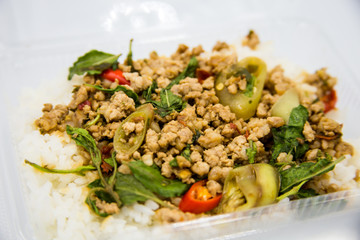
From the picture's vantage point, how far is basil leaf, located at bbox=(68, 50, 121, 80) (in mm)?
3732

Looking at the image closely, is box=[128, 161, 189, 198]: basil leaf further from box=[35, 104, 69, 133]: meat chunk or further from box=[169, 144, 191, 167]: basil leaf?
box=[35, 104, 69, 133]: meat chunk

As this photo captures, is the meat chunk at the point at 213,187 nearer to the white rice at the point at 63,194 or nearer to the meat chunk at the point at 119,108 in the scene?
the white rice at the point at 63,194

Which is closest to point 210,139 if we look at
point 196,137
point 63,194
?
point 196,137

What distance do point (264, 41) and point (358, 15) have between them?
2192 mm

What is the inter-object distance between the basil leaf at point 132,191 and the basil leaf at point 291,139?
1240 mm

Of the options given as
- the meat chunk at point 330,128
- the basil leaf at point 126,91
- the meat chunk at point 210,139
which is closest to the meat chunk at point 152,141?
the meat chunk at point 210,139

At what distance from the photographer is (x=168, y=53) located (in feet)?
15.9

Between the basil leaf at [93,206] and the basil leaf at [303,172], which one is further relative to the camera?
the basil leaf at [303,172]

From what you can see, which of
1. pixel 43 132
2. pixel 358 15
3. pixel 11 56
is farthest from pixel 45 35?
pixel 358 15

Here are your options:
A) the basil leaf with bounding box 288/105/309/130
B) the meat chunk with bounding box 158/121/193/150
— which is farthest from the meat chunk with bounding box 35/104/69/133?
the basil leaf with bounding box 288/105/309/130

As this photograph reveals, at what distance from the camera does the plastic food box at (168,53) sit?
9.67 feet

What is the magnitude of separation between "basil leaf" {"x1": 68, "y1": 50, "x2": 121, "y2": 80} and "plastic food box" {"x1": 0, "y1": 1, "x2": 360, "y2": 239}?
326mm

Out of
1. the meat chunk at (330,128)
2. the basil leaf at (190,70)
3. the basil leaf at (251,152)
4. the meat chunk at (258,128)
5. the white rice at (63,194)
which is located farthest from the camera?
the basil leaf at (190,70)

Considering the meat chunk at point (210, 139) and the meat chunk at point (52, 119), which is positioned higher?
the meat chunk at point (52, 119)
